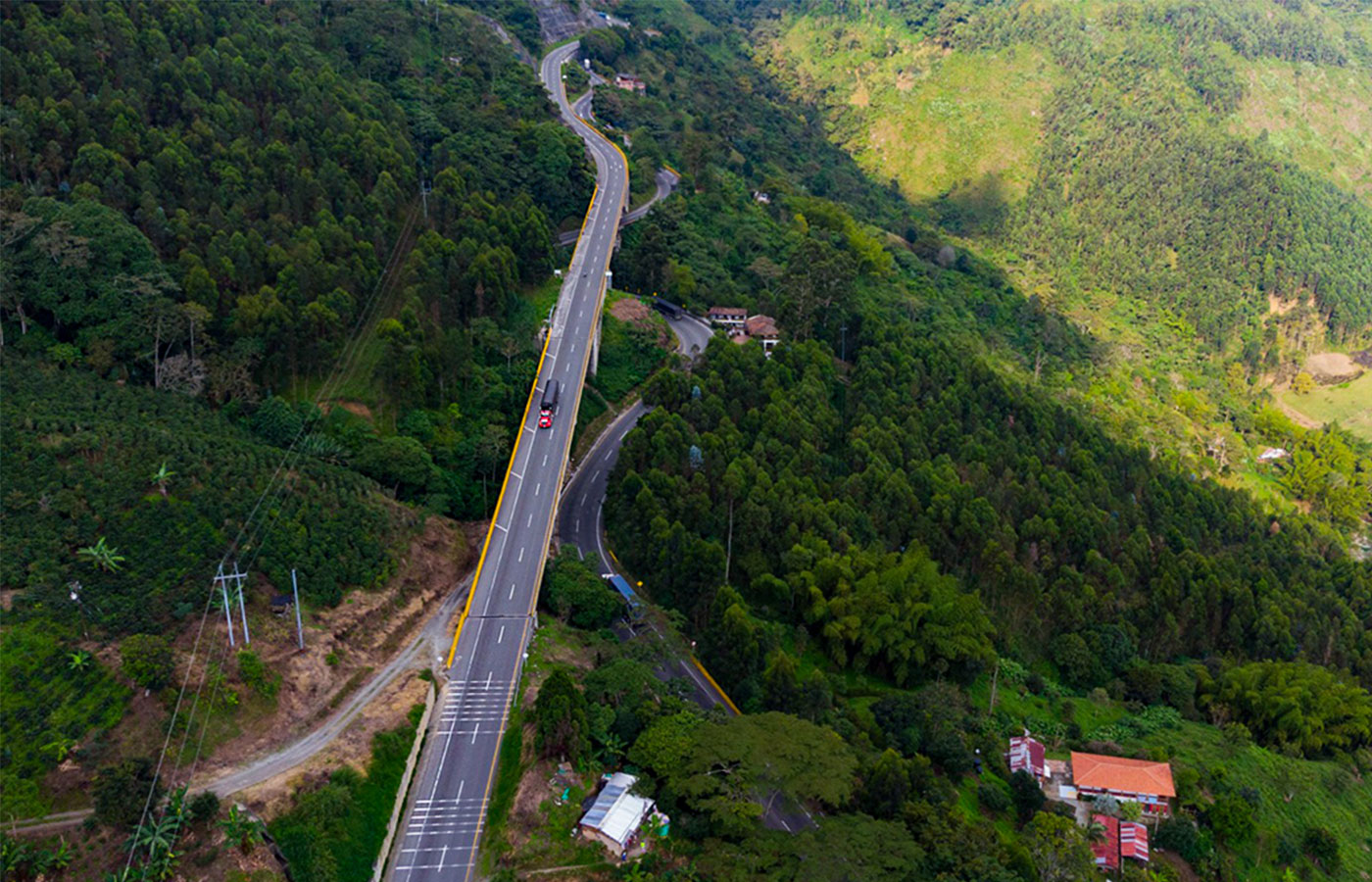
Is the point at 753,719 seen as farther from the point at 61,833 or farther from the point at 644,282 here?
the point at 644,282

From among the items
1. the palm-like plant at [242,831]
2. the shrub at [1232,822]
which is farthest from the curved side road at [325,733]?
the shrub at [1232,822]

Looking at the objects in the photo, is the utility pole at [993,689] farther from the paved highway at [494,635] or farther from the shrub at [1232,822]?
the paved highway at [494,635]

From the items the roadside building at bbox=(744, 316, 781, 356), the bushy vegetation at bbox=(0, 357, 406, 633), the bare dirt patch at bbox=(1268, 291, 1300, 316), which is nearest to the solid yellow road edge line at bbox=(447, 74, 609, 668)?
the bushy vegetation at bbox=(0, 357, 406, 633)

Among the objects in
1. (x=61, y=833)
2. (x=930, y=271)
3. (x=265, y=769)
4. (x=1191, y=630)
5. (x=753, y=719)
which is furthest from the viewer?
(x=930, y=271)

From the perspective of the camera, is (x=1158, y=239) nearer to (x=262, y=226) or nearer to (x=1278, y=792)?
(x=1278, y=792)

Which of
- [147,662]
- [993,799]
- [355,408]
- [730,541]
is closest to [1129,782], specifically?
[993,799]

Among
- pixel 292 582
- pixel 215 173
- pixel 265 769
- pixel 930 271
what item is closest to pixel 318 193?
pixel 215 173
